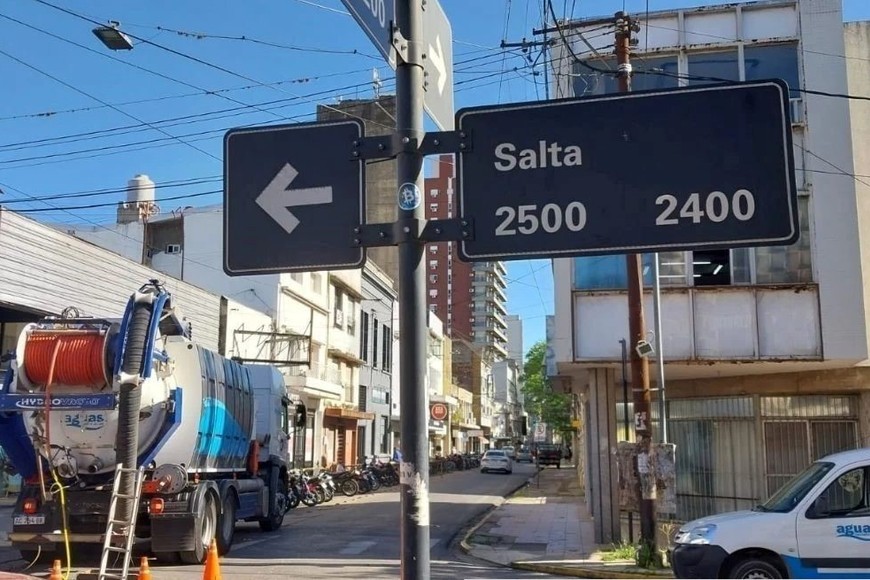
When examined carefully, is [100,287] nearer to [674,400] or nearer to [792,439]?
[674,400]

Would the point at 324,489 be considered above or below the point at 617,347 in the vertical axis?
below

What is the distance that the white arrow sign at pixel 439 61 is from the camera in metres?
4.14

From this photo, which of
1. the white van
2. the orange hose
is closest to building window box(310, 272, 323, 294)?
the orange hose

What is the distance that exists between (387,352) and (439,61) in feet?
164

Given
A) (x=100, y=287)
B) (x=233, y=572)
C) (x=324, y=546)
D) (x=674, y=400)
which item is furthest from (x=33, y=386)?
(x=674, y=400)

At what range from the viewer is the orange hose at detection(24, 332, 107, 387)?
11.5 meters

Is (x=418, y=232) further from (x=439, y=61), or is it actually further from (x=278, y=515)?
(x=278, y=515)

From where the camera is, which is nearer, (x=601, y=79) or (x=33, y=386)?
(x=33, y=386)

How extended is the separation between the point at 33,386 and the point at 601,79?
454 inches

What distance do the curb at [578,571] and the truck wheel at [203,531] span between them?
4.88 meters

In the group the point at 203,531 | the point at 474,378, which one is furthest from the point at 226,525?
the point at 474,378

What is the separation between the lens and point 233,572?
12.5 metres

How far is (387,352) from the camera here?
53.9m

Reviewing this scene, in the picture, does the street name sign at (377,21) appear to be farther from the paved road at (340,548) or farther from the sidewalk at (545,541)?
the sidewalk at (545,541)
